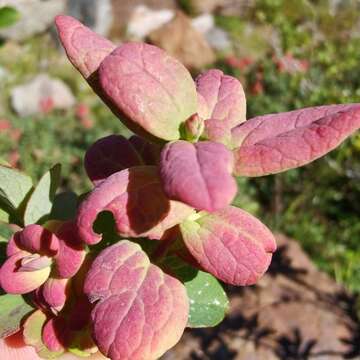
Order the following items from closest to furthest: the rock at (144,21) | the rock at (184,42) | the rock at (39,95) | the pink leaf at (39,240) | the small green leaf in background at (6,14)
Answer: the pink leaf at (39,240) → the small green leaf in background at (6,14) → the rock at (39,95) → the rock at (184,42) → the rock at (144,21)

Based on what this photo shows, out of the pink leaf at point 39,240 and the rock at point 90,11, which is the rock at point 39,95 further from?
the pink leaf at point 39,240

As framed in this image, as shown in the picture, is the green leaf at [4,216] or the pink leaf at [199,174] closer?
the pink leaf at [199,174]

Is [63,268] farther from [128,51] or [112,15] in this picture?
[112,15]

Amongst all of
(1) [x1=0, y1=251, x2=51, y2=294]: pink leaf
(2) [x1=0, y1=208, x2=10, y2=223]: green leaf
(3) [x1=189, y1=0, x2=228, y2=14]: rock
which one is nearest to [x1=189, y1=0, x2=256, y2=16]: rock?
(3) [x1=189, y1=0, x2=228, y2=14]: rock

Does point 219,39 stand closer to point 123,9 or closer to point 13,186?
point 123,9

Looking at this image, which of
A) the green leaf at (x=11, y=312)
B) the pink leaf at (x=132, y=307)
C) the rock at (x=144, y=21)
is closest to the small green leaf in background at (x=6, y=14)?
the green leaf at (x=11, y=312)

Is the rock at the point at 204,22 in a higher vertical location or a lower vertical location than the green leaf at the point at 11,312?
lower

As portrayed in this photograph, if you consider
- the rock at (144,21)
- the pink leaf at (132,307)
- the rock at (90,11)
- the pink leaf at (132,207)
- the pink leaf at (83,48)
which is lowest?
the rock at (144,21)

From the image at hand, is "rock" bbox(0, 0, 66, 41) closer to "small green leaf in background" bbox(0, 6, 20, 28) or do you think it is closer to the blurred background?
the blurred background
